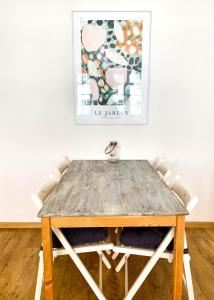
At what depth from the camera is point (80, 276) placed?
1968mm

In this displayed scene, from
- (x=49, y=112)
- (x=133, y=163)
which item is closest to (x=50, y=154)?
(x=49, y=112)

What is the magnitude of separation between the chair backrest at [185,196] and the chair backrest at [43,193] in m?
0.81

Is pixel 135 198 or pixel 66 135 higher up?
pixel 66 135

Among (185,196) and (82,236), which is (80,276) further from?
(185,196)

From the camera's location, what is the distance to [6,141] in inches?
105

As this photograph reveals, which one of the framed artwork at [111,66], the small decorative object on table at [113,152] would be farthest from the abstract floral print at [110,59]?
the small decorative object on table at [113,152]

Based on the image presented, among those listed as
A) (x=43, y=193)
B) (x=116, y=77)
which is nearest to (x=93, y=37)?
(x=116, y=77)

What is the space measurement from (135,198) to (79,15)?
1.86 m

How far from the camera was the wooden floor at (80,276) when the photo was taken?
1784mm

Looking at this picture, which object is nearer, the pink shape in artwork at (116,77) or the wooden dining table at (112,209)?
the wooden dining table at (112,209)

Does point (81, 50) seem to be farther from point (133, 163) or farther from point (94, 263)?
point (94, 263)

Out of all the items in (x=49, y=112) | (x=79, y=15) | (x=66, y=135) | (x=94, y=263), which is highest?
(x=79, y=15)

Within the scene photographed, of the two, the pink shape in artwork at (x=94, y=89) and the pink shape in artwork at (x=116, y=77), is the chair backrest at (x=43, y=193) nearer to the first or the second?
the pink shape in artwork at (x=94, y=89)

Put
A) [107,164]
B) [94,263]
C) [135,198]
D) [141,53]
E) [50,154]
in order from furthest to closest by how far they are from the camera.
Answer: [50,154], [141,53], [107,164], [94,263], [135,198]
